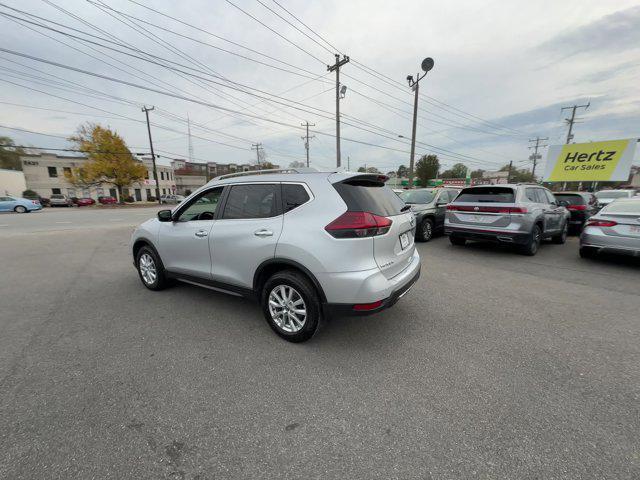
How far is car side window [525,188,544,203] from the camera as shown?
663cm

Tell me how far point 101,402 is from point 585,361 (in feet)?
13.8

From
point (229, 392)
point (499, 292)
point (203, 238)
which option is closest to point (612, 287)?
point (499, 292)

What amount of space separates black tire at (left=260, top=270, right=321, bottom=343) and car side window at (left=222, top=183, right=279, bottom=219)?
2.33 feet

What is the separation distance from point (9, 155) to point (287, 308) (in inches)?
2874

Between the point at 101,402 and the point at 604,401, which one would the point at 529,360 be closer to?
the point at 604,401

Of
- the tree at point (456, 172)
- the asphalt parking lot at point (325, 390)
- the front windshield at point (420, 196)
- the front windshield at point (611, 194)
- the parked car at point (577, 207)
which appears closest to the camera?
the asphalt parking lot at point (325, 390)

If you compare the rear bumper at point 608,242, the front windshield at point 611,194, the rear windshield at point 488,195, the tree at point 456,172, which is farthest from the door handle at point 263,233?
the tree at point 456,172

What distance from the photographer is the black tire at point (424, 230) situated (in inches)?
332

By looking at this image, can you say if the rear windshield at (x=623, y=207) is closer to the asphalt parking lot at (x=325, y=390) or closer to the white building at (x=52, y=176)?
the asphalt parking lot at (x=325, y=390)

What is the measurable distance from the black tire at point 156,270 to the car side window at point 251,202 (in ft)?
5.53

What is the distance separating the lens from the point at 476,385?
235cm

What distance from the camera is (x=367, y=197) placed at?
9.57 feet

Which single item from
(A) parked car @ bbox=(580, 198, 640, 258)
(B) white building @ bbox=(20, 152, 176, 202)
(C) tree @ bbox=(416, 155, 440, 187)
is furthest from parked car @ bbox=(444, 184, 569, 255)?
(C) tree @ bbox=(416, 155, 440, 187)

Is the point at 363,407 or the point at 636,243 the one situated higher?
the point at 636,243
